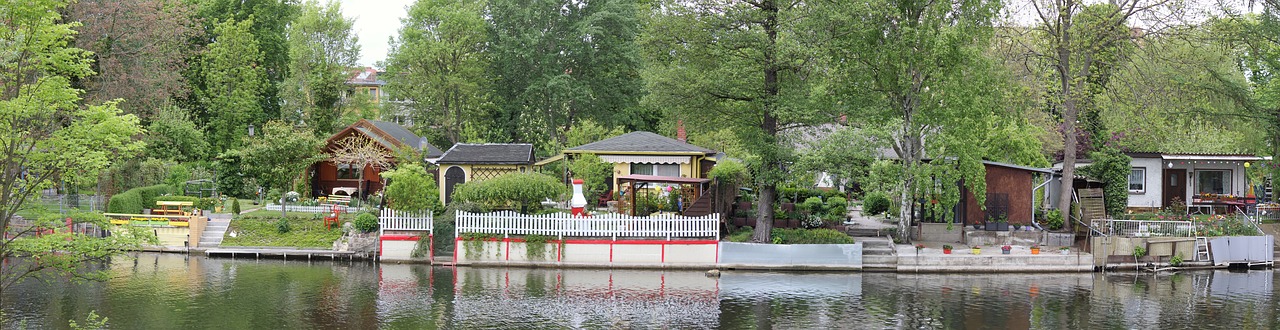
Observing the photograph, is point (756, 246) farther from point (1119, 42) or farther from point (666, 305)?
point (1119, 42)

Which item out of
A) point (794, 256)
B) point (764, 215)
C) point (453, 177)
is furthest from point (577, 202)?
point (453, 177)

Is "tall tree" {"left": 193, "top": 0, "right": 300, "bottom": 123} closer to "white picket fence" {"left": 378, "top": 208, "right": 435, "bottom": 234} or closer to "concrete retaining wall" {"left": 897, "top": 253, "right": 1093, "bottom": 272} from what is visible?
"white picket fence" {"left": 378, "top": 208, "right": 435, "bottom": 234}

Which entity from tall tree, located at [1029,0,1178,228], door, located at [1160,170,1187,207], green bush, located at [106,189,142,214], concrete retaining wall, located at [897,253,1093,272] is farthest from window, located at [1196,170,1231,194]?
green bush, located at [106,189,142,214]

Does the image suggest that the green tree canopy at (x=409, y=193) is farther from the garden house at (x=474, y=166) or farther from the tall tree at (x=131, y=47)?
the tall tree at (x=131, y=47)

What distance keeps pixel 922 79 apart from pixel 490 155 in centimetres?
1740

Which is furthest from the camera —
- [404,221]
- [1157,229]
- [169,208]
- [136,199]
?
[169,208]

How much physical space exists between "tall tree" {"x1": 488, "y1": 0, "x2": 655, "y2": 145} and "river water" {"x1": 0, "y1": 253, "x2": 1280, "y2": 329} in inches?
1012

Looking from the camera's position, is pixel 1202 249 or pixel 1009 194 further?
pixel 1009 194

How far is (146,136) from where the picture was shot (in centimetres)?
4575

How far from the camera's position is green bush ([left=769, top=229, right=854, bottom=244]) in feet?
104

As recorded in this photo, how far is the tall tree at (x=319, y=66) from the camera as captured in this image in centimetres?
5431

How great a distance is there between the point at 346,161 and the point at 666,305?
25.4 m

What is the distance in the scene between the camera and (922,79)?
32906 millimetres

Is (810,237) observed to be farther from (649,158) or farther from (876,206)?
(649,158)
